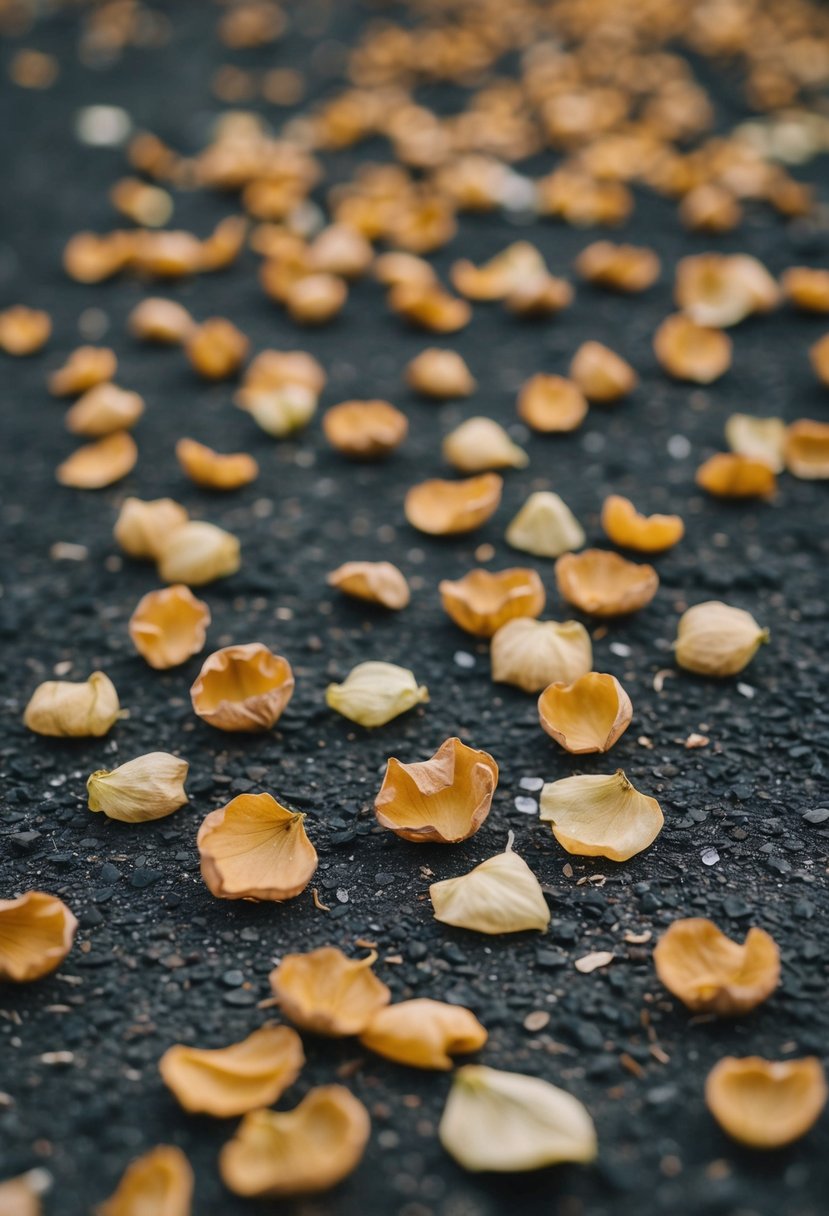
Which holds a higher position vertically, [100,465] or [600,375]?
[600,375]

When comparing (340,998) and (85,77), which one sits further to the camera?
(85,77)

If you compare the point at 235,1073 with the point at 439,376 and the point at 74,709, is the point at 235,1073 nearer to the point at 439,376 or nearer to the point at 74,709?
the point at 74,709

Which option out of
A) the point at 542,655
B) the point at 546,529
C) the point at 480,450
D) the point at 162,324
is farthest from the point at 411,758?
the point at 162,324

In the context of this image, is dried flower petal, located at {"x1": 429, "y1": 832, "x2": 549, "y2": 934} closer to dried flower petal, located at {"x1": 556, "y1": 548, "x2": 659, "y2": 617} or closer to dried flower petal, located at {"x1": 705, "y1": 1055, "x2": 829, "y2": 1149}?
dried flower petal, located at {"x1": 705, "y1": 1055, "x2": 829, "y2": 1149}

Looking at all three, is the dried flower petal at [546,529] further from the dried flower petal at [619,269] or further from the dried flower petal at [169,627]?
the dried flower petal at [619,269]

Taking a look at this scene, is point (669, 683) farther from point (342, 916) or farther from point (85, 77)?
point (85, 77)

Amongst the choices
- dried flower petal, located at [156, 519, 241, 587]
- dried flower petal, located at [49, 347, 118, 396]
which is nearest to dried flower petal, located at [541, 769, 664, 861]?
dried flower petal, located at [156, 519, 241, 587]

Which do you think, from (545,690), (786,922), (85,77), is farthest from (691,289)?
(85,77)
